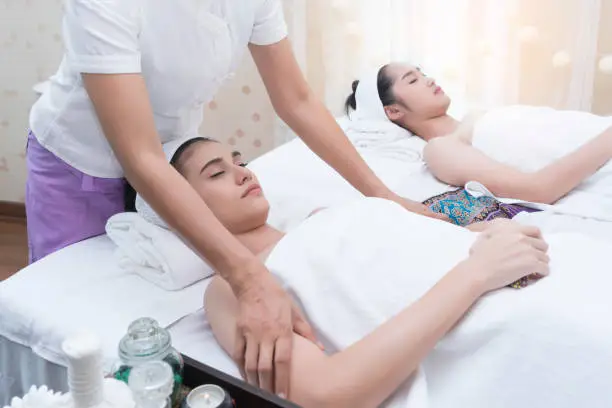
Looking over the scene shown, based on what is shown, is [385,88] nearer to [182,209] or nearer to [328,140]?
[328,140]

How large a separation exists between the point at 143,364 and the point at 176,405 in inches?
3.1

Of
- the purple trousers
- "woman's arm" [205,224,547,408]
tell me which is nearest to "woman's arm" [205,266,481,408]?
"woman's arm" [205,224,547,408]

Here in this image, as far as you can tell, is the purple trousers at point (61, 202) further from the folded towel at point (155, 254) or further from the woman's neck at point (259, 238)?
the woman's neck at point (259, 238)

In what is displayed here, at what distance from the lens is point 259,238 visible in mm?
1604

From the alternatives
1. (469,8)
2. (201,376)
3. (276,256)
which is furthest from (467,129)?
(201,376)

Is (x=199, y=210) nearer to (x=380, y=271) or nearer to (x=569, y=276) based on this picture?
(x=380, y=271)

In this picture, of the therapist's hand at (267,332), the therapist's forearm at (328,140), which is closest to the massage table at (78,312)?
the therapist's hand at (267,332)

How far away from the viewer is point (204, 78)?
1.59m

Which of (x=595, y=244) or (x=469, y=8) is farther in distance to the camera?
(x=469, y=8)

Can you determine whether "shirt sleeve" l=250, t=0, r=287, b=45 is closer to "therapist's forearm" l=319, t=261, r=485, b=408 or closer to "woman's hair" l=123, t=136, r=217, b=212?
"woman's hair" l=123, t=136, r=217, b=212

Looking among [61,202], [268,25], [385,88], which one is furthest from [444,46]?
[61,202]

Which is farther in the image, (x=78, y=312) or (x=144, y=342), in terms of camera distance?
(x=78, y=312)

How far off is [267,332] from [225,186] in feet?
1.63

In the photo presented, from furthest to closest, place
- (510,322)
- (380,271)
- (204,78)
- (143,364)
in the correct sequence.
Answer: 1. (204,78)
2. (380,271)
3. (510,322)
4. (143,364)
